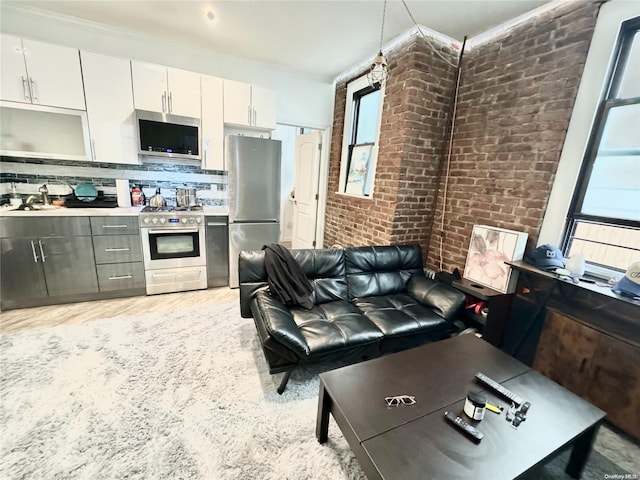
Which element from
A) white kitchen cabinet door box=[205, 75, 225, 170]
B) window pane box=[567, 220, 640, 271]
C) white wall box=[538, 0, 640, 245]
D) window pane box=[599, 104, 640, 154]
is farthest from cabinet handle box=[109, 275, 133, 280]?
window pane box=[599, 104, 640, 154]

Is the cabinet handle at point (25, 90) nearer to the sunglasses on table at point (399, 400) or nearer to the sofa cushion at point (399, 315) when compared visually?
the sofa cushion at point (399, 315)

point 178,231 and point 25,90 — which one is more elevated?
point 25,90

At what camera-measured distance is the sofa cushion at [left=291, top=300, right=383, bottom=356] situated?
1.82 metres

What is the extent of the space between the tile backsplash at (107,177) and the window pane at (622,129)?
3.92 metres

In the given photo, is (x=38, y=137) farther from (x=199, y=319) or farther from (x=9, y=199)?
(x=199, y=319)

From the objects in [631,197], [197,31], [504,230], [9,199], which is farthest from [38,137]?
[631,197]

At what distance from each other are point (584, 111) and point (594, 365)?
181cm

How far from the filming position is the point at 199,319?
2693mm

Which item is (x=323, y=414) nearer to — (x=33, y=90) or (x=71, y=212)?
(x=71, y=212)

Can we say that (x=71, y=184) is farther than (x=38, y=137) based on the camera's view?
Yes

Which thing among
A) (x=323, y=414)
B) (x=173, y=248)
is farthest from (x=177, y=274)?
(x=323, y=414)

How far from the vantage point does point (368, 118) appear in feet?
11.5

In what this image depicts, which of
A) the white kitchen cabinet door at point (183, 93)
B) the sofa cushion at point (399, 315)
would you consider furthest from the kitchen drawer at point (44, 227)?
the sofa cushion at point (399, 315)

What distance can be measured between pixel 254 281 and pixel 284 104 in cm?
279
